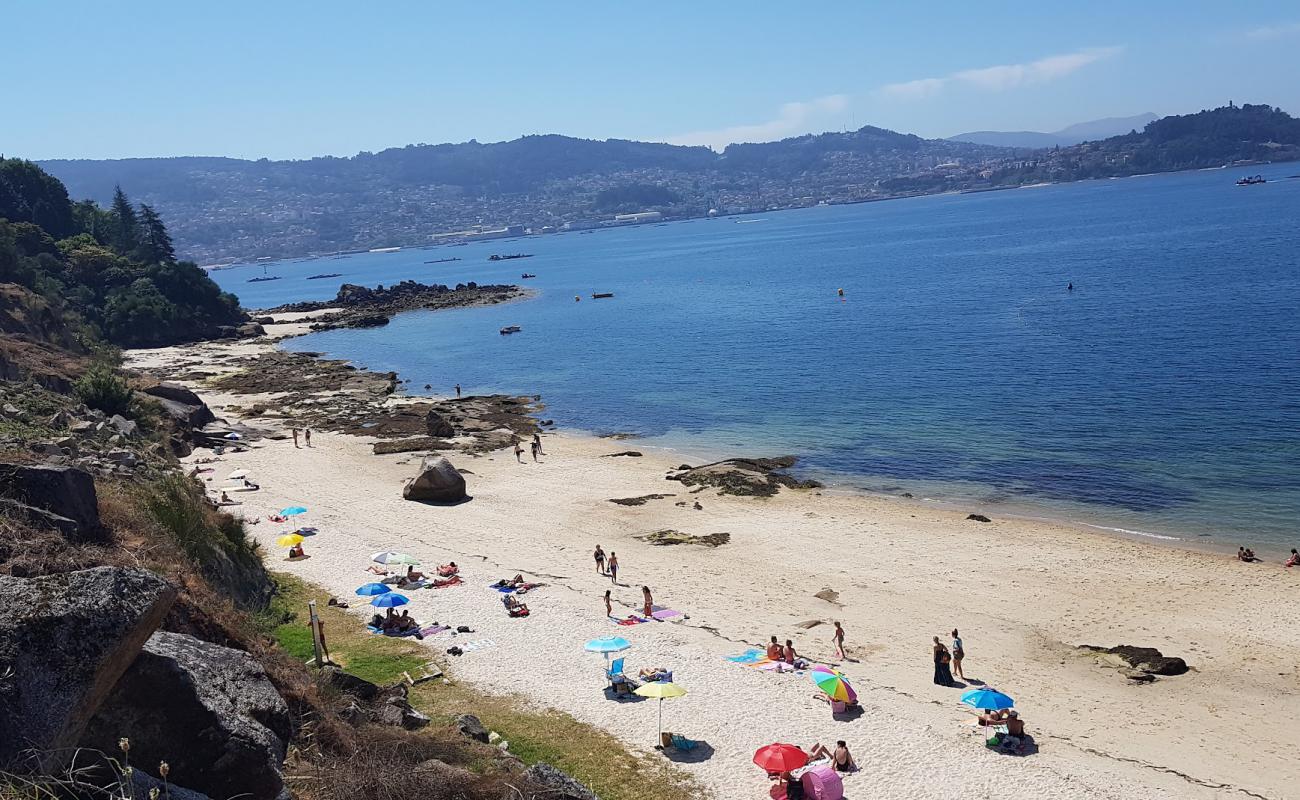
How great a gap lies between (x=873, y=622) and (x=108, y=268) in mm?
94329

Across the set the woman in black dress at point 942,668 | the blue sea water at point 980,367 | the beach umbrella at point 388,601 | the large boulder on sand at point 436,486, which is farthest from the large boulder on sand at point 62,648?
the blue sea water at point 980,367

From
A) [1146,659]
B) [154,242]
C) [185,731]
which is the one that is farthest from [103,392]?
[154,242]

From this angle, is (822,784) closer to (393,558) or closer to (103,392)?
(393,558)

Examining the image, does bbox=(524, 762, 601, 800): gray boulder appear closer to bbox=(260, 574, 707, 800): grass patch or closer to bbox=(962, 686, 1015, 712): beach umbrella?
bbox=(260, 574, 707, 800): grass patch

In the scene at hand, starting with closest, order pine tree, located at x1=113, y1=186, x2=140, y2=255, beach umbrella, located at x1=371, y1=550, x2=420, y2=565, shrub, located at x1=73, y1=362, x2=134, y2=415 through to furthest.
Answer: beach umbrella, located at x1=371, y1=550, x2=420, y2=565 < shrub, located at x1=73, y1=362, x2=134, y2=415 < pine tree, located at x1=113, y1=186, x2=140, y2=255

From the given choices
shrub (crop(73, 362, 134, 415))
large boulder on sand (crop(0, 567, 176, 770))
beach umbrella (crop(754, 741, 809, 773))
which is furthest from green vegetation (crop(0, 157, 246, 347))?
large boulder on sand (crop(0, 567, 176, 770))

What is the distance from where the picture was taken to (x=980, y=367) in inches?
2275

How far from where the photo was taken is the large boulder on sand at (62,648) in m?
7.76

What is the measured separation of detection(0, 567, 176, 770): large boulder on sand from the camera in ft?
25.5

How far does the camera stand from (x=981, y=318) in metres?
76.9

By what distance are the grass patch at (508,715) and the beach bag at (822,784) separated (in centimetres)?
180

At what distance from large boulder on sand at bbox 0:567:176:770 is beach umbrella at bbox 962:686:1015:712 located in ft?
48.0

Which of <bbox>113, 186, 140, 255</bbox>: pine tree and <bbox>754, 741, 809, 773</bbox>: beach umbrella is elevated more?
<bbox>113, 186, 140, 255</bbox>: pine tree

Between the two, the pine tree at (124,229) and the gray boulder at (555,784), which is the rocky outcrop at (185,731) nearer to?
the gray boulder at (555,784)
